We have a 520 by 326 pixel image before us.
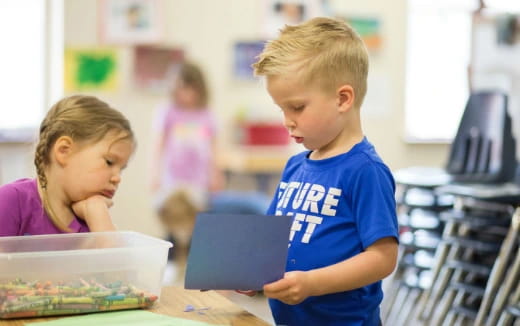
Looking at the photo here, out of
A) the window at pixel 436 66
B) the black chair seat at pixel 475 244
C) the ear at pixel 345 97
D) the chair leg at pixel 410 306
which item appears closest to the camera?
the ear at pixel 345 97

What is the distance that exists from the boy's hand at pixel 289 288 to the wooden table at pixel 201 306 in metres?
0.05

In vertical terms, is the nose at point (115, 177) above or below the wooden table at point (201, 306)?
above

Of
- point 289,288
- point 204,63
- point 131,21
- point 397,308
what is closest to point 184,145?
point 204,63

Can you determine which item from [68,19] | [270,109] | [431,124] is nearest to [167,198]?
[270,109]

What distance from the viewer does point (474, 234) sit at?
3.21 metres

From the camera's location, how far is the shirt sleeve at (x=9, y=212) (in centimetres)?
142

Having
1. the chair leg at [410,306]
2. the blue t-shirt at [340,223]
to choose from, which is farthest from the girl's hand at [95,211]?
the chair leg at [410,306]

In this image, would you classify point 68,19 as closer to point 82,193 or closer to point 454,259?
point 454,259

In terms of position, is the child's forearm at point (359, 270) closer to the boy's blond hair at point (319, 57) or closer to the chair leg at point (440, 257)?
the boy's blond hair at point (319, 57)

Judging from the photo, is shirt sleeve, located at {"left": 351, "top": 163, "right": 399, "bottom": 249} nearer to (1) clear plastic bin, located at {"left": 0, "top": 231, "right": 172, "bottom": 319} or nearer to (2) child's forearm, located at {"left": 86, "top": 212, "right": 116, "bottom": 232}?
(1) clear plastic bin, located at {"left": 0, "top": 231, "right": 172, "bottom": 319}

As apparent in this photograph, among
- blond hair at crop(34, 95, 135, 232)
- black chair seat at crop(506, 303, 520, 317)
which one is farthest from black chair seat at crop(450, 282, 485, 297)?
blond hair at crop(34, 95, 135, 232)

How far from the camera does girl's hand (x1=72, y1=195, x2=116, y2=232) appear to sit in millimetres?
1446

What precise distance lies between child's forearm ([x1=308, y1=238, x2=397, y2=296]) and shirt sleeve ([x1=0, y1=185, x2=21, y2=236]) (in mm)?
561

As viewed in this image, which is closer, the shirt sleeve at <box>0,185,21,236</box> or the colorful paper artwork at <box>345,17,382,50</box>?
the shirt sleeve at <box>0,185,21,236</box>
